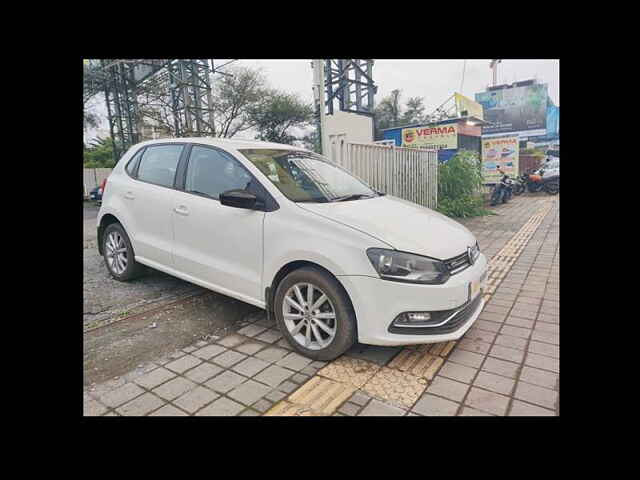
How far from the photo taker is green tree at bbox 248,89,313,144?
24.8 metres

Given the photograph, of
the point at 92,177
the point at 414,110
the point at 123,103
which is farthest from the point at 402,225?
the point at 414,110

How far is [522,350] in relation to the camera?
10.6 feet

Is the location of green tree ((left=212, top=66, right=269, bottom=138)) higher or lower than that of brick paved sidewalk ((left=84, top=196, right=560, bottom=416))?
higher

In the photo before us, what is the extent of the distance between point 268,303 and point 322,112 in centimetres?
526

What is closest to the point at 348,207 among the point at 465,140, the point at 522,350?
the point at 522,350

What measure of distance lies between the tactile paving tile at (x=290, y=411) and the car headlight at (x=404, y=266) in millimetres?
961

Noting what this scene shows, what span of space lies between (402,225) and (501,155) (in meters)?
16.2

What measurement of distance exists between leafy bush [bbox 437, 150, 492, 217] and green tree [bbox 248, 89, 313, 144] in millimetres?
15564

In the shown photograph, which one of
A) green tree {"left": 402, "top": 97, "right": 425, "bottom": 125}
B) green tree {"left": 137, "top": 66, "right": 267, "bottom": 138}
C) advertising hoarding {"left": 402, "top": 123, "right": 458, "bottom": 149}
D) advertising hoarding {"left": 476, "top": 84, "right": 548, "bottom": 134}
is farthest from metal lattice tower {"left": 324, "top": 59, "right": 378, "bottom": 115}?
advertising hoarding {"left": 476, "top": 84, "right": 548, "bottom": 134}

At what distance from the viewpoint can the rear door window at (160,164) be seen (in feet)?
13.1

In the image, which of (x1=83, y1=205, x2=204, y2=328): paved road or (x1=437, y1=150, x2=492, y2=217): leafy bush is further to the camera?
(x1=437, y1=150, x2=492, y2=217): leafy bush

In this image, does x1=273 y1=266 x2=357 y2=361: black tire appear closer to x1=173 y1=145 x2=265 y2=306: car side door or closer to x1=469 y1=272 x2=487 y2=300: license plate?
x1=173 y1=145 x2=265 y2=306: car side door

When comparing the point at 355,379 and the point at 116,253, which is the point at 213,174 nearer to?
the point at 116,253

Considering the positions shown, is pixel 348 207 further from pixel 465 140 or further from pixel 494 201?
pixel 465 140
